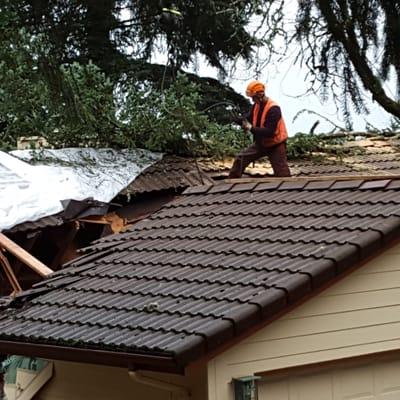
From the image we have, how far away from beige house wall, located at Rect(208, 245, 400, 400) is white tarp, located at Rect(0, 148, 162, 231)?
5.49 metres

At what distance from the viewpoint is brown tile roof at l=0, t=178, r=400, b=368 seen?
605 centimetres

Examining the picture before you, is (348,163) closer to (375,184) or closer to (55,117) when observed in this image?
(55,117)

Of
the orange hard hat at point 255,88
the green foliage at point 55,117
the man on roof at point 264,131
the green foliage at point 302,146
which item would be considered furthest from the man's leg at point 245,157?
the green foliage at point 302,146

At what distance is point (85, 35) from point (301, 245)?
41.6 ft

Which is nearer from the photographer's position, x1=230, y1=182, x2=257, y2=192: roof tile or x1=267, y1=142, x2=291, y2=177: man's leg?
x1=230, y1=182, x2=257, y2=192: roof tile

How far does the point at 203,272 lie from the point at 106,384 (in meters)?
1.22

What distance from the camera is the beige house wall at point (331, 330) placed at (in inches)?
247

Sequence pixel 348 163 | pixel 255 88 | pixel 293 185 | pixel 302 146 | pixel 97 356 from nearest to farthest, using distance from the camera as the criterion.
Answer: pixel 97 356 < pixel 293 185 < pixel 255 88 < pixel 348 163 < pixel 302 146

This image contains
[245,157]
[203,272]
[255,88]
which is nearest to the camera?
[203,272]

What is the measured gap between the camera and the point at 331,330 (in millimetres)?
6676

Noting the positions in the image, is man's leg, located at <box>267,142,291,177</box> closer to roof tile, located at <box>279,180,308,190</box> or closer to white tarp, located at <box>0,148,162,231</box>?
white tarp, located at <box>0,148,162,231</box>

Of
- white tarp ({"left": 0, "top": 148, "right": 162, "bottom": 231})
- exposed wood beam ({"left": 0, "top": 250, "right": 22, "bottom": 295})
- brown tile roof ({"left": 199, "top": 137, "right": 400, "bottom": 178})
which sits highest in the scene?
brown tile roof ({"left": 199, "top": 137, "right": 400, "bottom": 178})

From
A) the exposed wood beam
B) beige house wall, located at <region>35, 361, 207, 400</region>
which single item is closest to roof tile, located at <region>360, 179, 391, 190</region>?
beige house wall, located at <region>35, 361, 207, 400</region>

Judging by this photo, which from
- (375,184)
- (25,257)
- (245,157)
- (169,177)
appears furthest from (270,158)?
(375,184)
